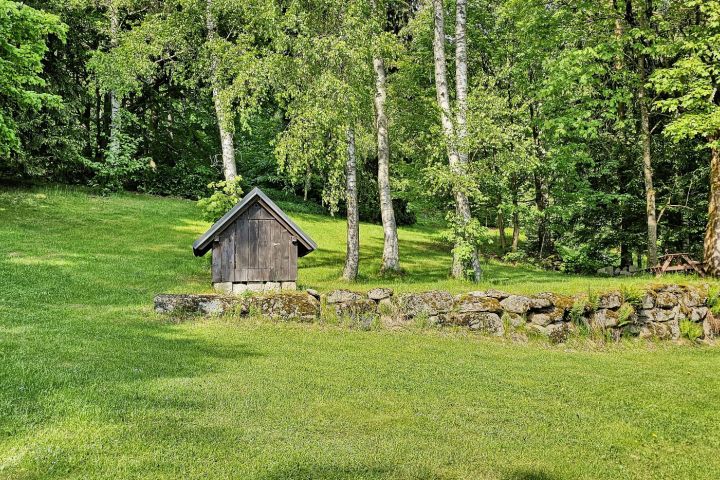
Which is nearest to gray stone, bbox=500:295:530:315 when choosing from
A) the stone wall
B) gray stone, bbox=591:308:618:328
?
the stone wall

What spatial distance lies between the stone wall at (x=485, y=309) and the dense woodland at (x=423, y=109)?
4578 mm

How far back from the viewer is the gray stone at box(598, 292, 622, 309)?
552 inches

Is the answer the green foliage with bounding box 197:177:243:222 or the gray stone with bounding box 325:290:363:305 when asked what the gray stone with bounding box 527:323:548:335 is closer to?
the gray stone with bounding box 325:290:363:305

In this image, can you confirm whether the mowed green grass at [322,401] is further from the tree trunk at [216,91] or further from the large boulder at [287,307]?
the tree trunk at [216,91]

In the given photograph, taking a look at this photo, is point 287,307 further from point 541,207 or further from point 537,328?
point 541,207

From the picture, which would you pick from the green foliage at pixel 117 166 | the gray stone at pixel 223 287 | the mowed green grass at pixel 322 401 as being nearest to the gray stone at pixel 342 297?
the mowed green grass at pixel 322 401

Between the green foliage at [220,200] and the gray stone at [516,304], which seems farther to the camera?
the green foliage at [220,200]

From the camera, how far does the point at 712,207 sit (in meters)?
18.7

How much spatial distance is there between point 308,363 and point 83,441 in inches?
185

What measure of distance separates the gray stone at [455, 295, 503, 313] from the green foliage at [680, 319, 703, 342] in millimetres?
4720

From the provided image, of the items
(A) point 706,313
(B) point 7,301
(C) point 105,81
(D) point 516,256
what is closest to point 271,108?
(C) point 105,81

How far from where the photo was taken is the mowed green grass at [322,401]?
226 inches

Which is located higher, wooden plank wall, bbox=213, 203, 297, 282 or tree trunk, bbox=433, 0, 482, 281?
tree trunk, bbox=433, 0, 482, 281

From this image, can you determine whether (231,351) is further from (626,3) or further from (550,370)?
(626,3)
